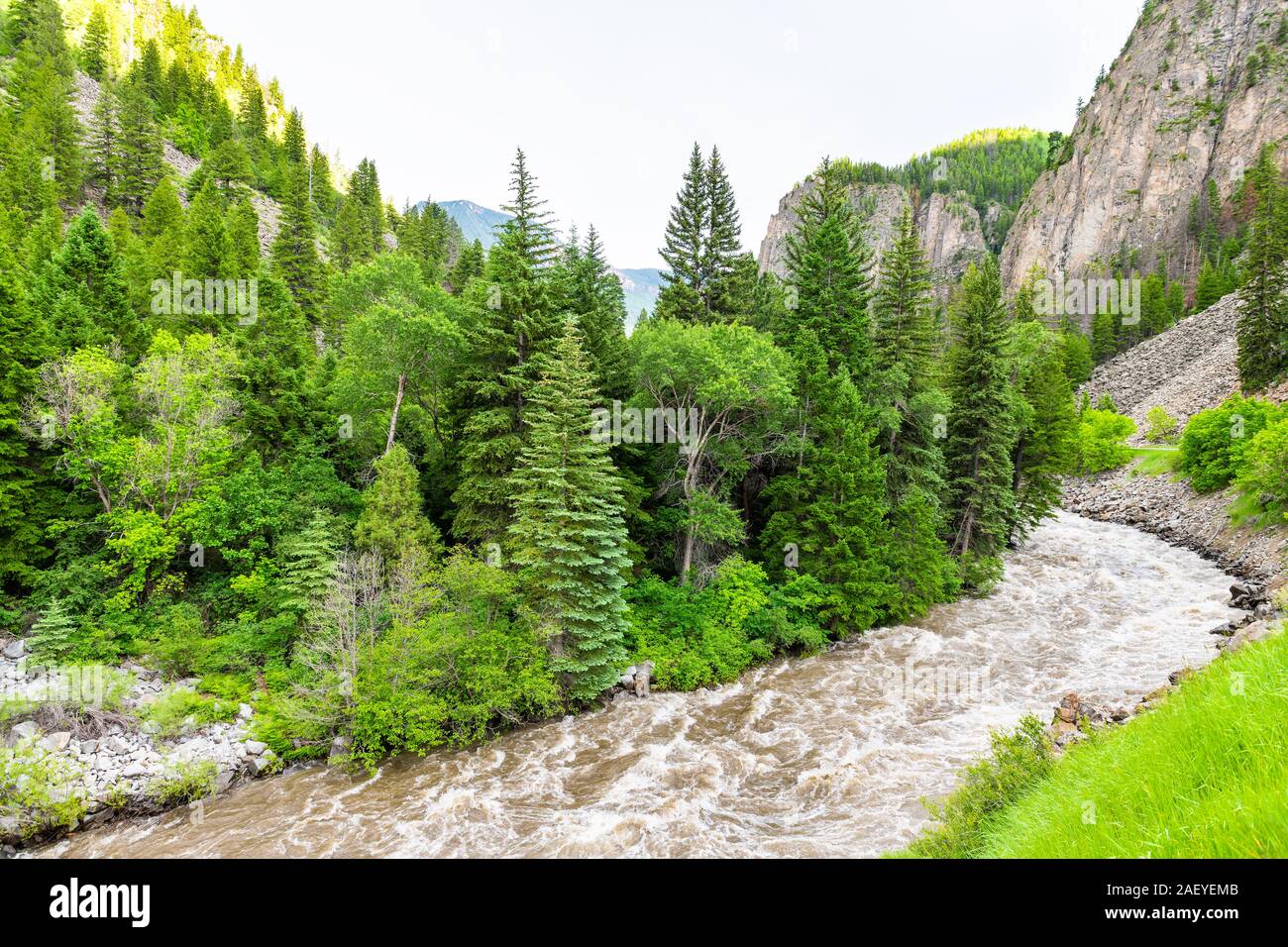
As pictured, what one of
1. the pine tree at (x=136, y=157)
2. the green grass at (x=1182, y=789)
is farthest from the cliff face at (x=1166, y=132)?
the pine tree at (x=136, y=157)

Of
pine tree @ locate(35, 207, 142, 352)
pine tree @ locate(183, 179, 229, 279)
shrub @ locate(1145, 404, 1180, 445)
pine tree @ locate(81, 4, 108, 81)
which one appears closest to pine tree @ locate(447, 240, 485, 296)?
pine tree @ locate(183, 179, 229, 279)

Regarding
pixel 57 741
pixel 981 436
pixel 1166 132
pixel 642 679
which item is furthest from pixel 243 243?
pixel 1166 132

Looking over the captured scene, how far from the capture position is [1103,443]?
181 ft

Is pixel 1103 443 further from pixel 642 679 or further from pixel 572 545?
pixel 572 545

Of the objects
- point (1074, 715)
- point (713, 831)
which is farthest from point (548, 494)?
point (1074, 715)

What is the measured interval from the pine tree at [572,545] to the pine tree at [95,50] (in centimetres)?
10134

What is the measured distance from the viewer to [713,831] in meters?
11.9

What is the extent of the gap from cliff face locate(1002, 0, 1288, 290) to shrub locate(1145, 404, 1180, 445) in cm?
6806

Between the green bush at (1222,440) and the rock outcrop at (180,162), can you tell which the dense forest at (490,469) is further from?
the rock outcrop at (180,162)

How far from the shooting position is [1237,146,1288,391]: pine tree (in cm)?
4591

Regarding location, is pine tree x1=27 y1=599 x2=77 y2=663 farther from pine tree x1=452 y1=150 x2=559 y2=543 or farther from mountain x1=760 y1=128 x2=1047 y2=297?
mountain x1=760 y1=128 x2=1047 y2=297

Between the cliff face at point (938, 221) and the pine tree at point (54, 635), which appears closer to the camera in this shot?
the pine tree at point (54, 635)

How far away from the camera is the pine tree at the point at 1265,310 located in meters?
45.9
